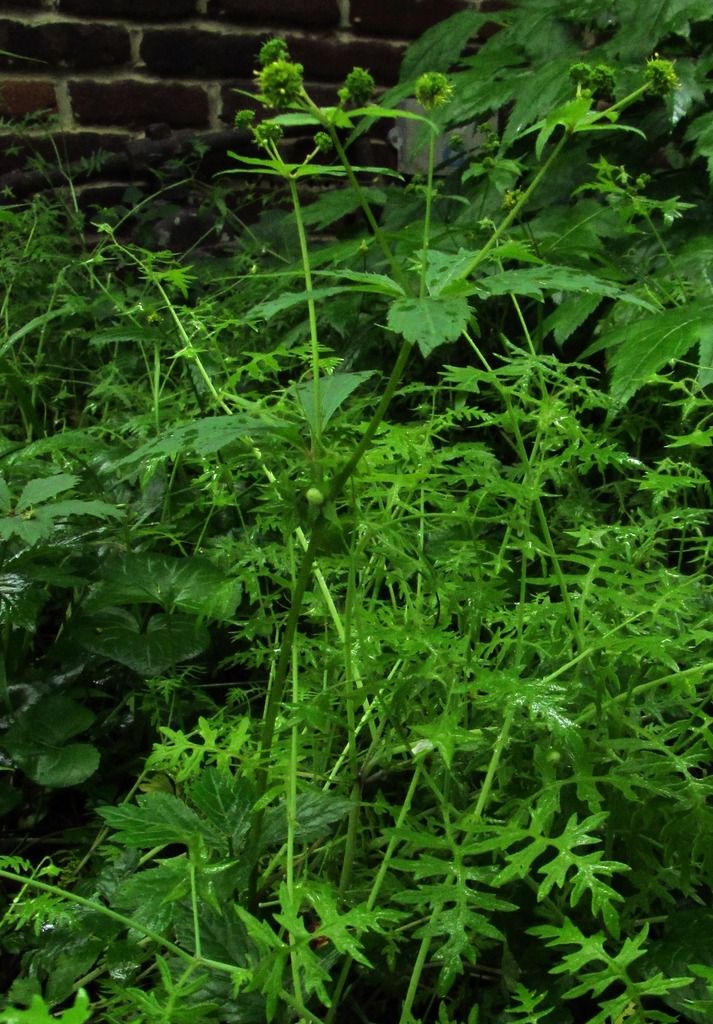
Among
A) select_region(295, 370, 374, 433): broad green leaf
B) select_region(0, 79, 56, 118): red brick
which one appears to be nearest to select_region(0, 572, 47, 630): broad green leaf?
select_region(295, 370, 374, 433): broad green leaf

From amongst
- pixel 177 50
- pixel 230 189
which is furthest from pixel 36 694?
Result: pixel 177 50

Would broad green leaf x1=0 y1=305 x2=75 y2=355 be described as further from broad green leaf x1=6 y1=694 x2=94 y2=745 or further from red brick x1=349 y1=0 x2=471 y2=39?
red brick x1=349 y1=0 x2=471 y2=39

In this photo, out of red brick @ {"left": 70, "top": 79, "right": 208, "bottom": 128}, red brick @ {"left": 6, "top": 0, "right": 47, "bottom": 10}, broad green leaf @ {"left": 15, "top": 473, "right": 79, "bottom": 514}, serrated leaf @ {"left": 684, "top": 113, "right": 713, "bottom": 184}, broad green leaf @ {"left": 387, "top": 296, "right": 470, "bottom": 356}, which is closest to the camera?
broad green leaf @ {"left": 387, "top": 296, "right": 470, "bottom": 356}

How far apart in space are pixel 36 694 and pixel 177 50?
2.00 meters

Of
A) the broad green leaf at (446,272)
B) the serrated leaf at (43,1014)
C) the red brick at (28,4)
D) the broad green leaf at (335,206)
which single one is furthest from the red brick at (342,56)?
the serrated leaf at (43,1014)

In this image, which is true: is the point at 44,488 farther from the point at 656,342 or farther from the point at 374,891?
the point at 656,342

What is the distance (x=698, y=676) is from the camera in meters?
0.80

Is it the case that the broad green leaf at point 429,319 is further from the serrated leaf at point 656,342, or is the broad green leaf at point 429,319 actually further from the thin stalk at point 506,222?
the serrated leaf at point 656,342

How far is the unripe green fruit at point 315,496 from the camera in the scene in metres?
0.69

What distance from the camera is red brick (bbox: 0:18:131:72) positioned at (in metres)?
2.44

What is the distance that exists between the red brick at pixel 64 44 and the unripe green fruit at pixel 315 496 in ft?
7.23

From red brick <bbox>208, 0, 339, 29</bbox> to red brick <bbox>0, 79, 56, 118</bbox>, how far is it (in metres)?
0.47

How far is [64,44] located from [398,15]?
914mm

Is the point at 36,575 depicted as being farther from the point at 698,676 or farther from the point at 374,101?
the point at 374,101
